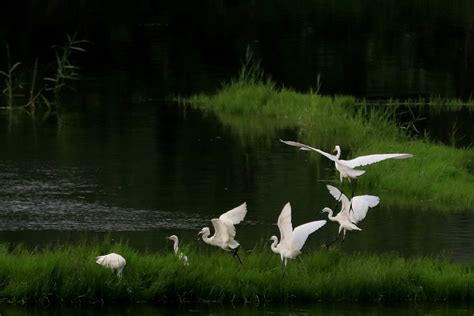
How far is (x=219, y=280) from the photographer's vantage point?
12.3 meters

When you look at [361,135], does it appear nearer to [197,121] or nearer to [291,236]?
[197,121]

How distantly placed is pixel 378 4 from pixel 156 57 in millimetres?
14733

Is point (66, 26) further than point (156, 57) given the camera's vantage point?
Yes

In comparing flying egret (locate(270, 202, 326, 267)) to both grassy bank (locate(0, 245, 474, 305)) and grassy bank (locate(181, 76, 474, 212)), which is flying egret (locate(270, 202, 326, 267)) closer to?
grassy bank (locate(0, 245, 474, 305))

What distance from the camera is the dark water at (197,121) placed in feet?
52.7

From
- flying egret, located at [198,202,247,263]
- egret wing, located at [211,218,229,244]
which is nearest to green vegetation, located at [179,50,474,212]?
flying egret, located at [198,202,247,263]

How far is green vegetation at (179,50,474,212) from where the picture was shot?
60.8 ft

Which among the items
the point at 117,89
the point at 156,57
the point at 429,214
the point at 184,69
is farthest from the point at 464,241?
the point at 156,57

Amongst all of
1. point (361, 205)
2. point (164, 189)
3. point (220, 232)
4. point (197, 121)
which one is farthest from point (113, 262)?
point (197, 121)

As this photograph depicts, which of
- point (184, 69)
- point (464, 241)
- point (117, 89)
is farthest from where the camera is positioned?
point (184, 69)

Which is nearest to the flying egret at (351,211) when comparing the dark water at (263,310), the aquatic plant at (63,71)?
the dark water at (263,310)

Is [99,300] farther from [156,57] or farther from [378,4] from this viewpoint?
[378,4]

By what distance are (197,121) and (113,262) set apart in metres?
14.4

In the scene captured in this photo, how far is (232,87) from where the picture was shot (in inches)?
1125
